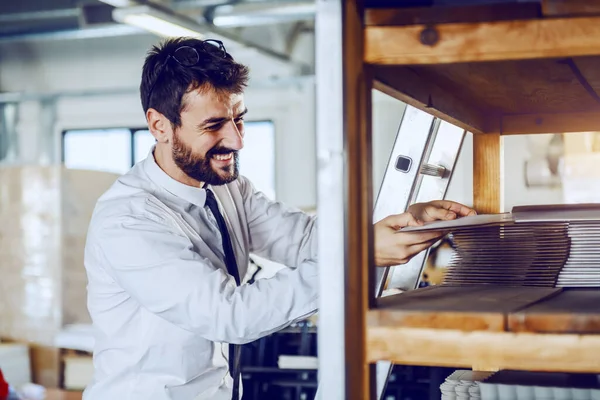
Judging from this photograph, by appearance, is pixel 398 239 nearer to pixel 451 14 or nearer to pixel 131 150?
pixel 451 14

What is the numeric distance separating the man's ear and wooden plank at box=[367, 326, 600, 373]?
1482mm

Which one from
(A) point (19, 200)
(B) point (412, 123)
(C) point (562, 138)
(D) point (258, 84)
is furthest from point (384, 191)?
(D) point (258, 84)

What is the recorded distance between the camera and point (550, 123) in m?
1.60

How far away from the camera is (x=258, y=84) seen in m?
8.50

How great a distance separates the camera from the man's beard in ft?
7.05

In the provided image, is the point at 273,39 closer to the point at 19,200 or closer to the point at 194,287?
the point at 19,200

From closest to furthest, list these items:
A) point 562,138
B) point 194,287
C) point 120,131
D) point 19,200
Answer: point 194,287, point 19,200, point 562,138, point 120,131

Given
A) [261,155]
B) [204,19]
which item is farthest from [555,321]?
[261,155]

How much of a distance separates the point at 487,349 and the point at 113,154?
9.15 metres

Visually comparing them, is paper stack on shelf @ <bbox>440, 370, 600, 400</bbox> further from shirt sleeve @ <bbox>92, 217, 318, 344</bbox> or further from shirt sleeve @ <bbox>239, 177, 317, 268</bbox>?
shirt sleeve @ <bbox>239, 177, 317, 268</bbox>

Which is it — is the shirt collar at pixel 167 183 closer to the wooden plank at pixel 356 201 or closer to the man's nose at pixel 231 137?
the man's nose at pixel 231 137

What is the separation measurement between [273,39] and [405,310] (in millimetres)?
8092

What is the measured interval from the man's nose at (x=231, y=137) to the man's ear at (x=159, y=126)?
161 mm

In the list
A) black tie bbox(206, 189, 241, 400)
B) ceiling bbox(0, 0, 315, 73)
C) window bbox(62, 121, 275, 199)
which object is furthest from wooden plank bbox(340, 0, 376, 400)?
window bbox(62, 121, 275, 199)
